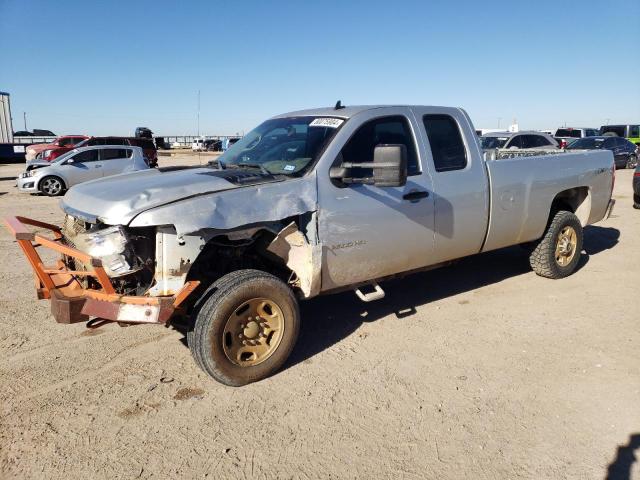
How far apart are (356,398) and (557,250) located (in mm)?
3858

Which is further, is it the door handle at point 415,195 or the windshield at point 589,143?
the windshield at point 589,143

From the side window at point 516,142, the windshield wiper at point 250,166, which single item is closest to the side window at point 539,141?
the side window at point 516,142

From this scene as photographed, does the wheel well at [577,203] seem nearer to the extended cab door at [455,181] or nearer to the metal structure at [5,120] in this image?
the extended cab door at [455,181]

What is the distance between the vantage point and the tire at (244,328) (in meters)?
3.46

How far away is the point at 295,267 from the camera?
3910 mm

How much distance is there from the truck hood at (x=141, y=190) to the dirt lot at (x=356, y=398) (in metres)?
1.27

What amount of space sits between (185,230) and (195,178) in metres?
0.63

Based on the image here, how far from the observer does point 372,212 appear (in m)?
4.05

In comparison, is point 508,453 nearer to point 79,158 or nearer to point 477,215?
point 477,215

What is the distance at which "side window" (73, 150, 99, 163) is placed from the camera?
16281 millimetres

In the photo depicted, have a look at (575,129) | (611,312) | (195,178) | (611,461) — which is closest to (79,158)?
(195,178)

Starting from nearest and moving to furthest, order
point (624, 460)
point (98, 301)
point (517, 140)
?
point (624, 460) → point (98, 301) → point (517, 140)

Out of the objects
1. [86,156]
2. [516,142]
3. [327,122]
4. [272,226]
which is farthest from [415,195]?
[86,156]

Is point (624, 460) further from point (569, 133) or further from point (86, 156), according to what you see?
point (569, 133)
